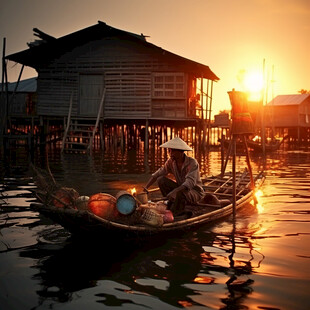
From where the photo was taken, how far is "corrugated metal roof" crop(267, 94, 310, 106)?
125 feet

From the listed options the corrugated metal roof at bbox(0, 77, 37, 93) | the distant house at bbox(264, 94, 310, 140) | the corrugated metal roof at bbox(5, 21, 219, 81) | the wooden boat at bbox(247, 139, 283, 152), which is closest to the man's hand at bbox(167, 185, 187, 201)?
the corrugated metal roof at bbox(5, 21, 219, 81)

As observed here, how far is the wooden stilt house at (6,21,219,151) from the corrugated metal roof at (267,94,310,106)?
61.4ft

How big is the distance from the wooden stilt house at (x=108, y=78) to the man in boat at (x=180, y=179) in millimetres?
14803

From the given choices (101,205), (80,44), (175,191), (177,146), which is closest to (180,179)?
(175,191)

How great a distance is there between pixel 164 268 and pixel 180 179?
228cm

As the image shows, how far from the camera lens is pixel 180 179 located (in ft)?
20.9

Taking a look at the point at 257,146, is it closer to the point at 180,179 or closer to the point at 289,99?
the point at 289,99

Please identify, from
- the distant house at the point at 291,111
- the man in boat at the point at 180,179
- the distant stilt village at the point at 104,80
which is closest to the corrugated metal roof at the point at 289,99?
the distant house at the point at 291,111

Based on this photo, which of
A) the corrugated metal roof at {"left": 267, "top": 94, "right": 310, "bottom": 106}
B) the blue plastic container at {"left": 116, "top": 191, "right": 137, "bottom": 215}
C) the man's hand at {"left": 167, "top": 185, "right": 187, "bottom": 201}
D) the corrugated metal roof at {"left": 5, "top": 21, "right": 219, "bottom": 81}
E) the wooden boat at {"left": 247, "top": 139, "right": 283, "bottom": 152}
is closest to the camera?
the blue plastic container at {"left": 116, "top": 191, "right": 137, "bottom": 215}

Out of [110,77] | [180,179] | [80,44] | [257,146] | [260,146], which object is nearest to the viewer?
[180,179]

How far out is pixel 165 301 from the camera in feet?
11.3

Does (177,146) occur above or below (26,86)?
below

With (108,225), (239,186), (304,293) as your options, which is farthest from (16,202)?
(304,293)

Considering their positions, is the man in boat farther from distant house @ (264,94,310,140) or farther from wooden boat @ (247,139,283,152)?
distant house @ (264,94,310,140)
